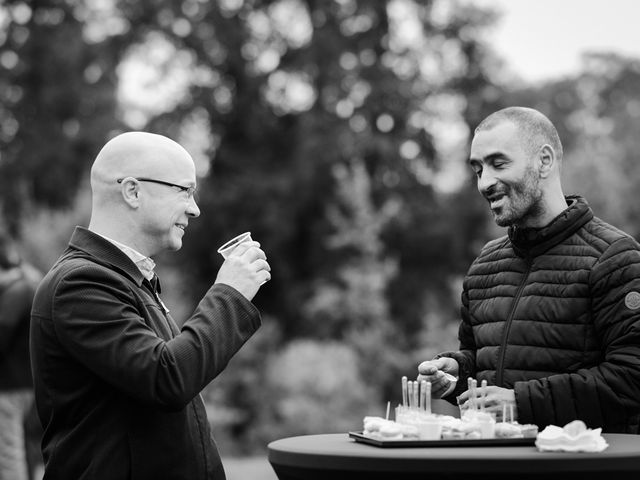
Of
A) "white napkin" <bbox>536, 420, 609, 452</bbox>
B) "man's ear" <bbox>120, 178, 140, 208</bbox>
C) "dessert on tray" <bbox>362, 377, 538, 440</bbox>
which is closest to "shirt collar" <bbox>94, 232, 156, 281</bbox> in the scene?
"man's ear" <bbox>120, 178, 140, 208</bbox>

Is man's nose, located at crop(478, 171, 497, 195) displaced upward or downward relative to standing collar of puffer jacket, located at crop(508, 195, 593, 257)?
upward

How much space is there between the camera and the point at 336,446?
300 centimetres

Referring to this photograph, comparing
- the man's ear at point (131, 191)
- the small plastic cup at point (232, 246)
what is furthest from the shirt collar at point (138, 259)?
the small plastic cup at point (232, 246)

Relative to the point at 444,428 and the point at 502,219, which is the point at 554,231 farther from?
the point at 444,428

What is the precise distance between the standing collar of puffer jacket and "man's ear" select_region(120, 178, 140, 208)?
4.70ft

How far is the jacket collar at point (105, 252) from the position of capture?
323cm

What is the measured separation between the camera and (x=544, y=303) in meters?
3.57

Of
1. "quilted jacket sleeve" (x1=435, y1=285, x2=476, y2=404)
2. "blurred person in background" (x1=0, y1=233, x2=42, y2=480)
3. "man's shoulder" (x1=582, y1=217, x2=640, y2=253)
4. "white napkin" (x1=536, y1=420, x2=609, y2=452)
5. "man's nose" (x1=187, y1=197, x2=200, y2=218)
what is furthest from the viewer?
"blurred person in background" (x1=0, y1=233, x2=42, y2=480)

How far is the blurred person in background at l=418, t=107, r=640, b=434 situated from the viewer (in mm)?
3312

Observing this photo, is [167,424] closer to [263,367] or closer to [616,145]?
[263,367]

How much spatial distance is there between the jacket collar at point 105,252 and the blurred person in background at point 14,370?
406 cm

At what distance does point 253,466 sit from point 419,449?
797cm

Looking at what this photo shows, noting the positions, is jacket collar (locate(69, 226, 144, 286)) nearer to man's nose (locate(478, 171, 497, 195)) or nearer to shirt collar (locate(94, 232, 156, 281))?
shirt collar (locate(94, 232, 156, 281))

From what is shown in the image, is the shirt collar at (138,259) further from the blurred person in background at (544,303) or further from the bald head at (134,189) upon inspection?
the blurred person in background at (544,303)
